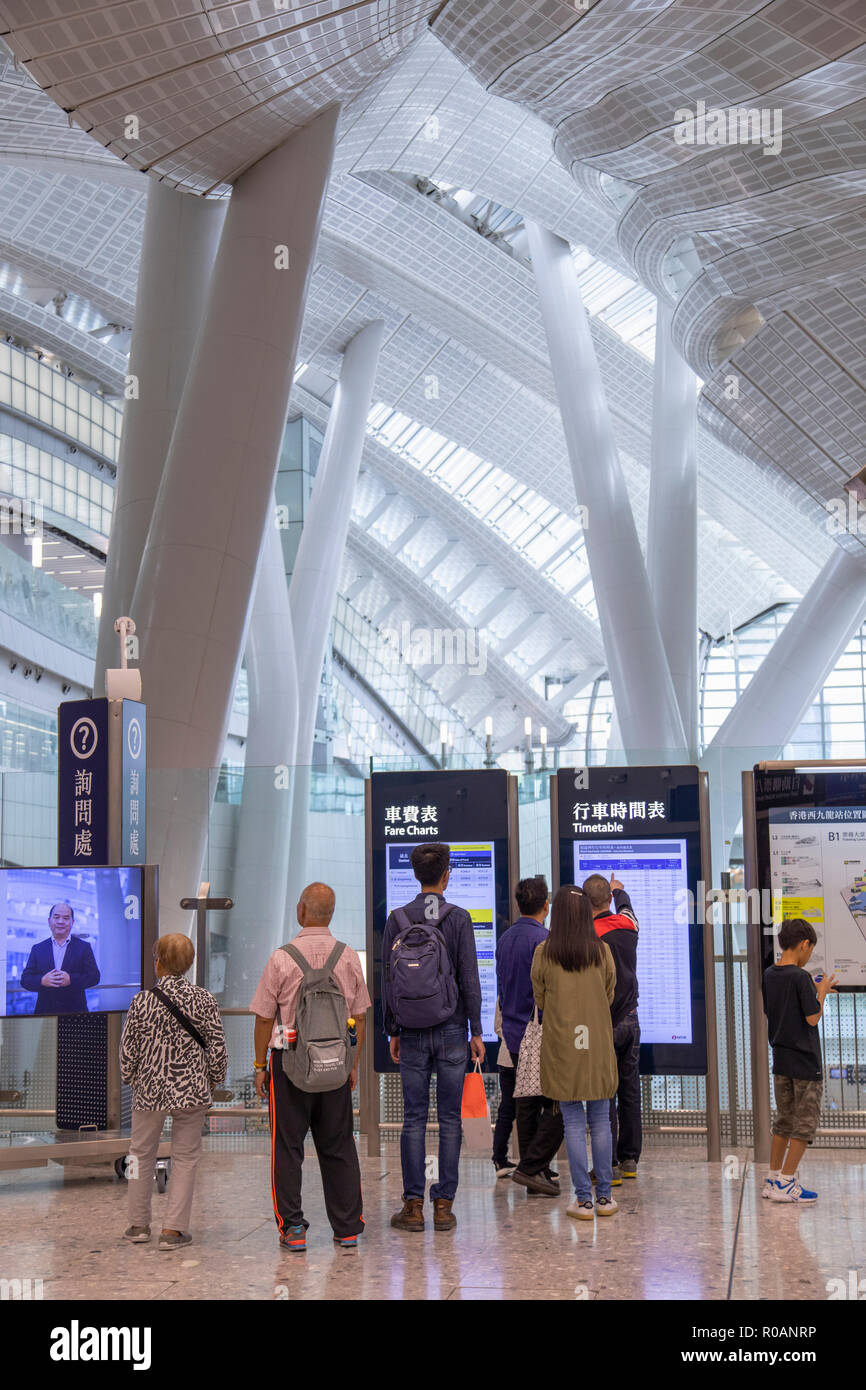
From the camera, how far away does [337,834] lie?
10664mm

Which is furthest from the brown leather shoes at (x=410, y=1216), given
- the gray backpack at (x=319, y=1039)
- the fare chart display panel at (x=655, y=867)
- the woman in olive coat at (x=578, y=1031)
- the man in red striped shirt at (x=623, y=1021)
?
Result: the fare chart display panel at (x=655, y=867)

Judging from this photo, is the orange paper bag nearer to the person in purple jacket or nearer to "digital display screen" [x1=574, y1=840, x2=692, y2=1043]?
the person in purple jacket

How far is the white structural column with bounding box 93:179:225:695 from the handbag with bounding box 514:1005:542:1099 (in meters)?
7.73

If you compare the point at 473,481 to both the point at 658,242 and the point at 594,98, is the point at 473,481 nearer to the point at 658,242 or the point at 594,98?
the point at 658,242

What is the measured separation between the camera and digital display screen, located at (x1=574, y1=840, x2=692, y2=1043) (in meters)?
8.95

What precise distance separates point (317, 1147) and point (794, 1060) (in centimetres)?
266

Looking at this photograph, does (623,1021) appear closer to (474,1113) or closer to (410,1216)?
(474,1113)

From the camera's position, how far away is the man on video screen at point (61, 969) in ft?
26.2

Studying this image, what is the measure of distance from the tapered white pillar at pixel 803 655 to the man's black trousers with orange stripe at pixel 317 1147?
15.9m

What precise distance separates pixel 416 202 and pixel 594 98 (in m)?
15.9

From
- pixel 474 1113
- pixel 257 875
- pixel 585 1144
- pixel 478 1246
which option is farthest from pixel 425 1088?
pixel 257 875

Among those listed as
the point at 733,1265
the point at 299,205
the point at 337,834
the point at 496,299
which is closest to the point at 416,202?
the point at 496,299

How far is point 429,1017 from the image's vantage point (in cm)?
668

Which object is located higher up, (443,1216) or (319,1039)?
(319,1039)
